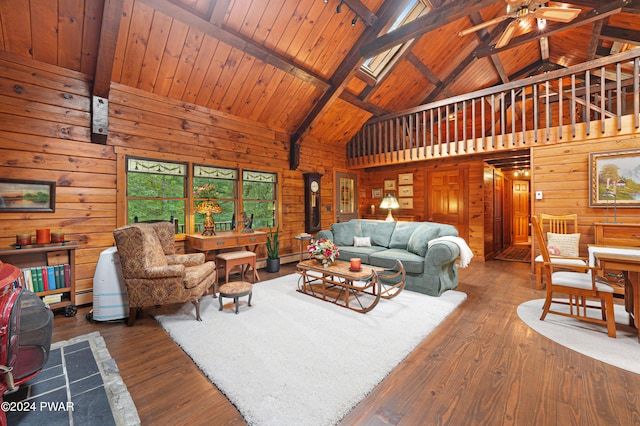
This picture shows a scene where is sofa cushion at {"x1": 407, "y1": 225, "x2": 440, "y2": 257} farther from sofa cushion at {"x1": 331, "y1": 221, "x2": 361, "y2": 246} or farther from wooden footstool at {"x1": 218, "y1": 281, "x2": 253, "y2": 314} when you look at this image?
wooden footstool at {"x1": 218, "y1": 281, "x2": 253, "y2": 314}

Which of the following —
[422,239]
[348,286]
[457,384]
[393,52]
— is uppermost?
[393,52]

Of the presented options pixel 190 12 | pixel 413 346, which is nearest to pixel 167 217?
pixel 190 12

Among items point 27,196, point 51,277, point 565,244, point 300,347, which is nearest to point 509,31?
point 565,244

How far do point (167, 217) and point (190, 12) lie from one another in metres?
2.79

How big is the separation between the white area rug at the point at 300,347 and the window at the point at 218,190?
1669mm

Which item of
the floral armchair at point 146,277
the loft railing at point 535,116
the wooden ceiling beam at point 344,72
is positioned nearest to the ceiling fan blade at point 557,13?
the loft railing at point 535,116

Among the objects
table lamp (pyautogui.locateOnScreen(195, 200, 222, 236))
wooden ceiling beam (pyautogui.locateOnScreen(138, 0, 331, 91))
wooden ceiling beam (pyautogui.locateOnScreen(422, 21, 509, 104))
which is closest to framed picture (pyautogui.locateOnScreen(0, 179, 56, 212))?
table lamp (pyautogui.locateOnScreen(195, 200, 222, 236))

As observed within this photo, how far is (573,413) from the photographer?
1522 mm

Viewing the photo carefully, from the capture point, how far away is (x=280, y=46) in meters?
4.07

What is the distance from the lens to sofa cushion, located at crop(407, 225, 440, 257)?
152 inches

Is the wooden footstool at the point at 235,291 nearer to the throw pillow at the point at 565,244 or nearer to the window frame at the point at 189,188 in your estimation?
the window frame at the point at 189,188

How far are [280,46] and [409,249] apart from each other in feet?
12.2

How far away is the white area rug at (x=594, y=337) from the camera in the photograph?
A: 207 centimetres

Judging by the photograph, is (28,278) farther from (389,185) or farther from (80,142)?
(389,185)
